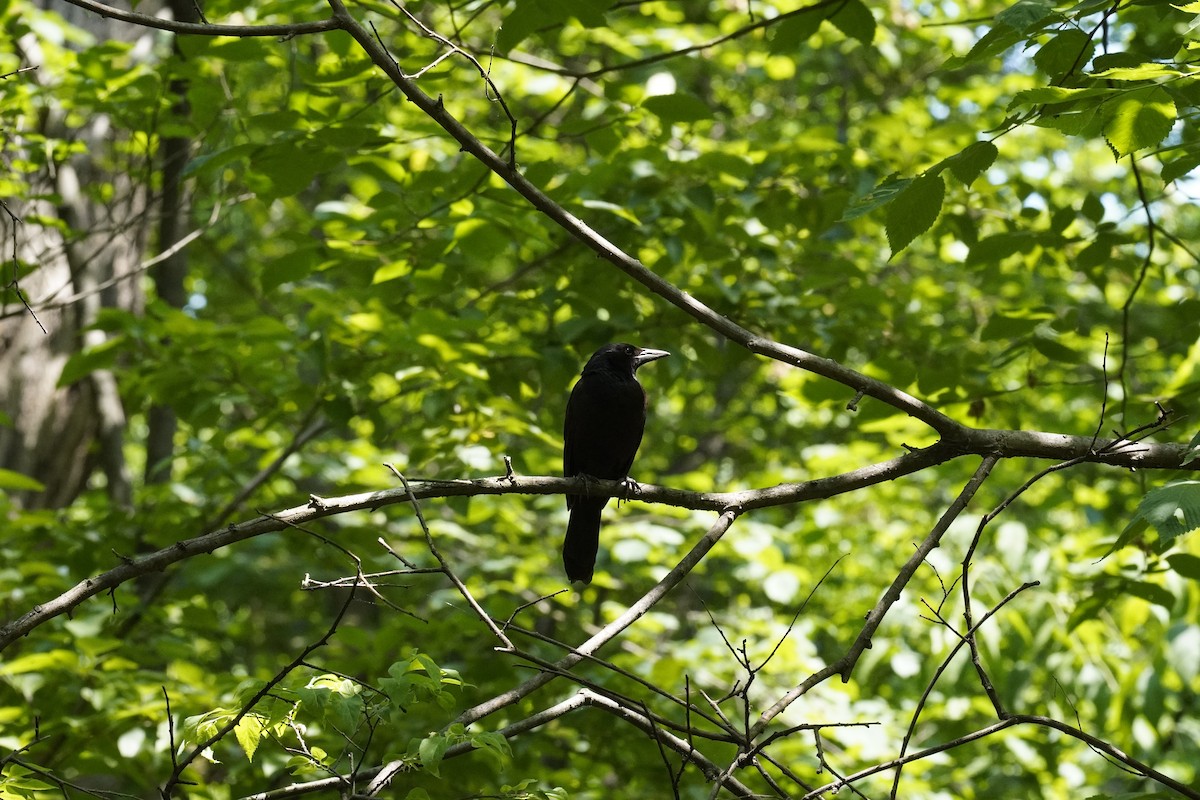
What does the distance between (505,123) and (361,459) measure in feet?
7.55

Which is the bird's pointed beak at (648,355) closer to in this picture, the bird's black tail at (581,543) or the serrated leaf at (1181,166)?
the bird's black tail at (581,543)

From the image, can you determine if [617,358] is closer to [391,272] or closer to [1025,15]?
[391,272]

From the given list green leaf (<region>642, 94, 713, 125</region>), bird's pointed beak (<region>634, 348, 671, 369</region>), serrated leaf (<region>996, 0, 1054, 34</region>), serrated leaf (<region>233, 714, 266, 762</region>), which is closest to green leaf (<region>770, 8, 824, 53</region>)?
green leaf (<region>642, 94, 713, 125</region>)

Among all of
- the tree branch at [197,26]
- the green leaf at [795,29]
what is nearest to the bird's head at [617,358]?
the green leaf at [795,29]

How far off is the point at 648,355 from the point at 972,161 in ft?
7.69

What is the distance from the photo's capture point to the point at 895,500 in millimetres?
7602

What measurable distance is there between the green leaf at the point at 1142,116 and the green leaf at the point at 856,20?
1.48m

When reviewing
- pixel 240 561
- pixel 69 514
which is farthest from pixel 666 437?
pixel 69 514

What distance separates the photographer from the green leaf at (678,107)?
3.46 m

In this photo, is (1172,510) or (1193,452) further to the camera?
(1193,452)

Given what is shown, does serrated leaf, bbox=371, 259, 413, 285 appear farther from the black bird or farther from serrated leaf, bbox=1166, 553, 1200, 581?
serrated leaf, bbox=1166, 553, 1200, 581

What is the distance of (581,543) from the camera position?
4488 mm

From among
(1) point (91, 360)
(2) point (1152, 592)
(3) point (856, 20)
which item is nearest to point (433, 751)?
(2) point (1152, 592)

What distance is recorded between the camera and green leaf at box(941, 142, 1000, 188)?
88.3 inches
